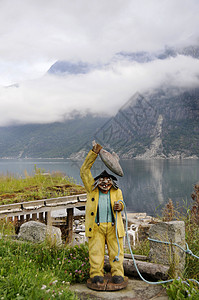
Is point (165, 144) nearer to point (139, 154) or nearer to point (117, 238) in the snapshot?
point (139, 154)

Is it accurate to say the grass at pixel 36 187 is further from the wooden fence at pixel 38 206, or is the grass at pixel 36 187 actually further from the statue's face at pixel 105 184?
the statue's face at pixel 105 184

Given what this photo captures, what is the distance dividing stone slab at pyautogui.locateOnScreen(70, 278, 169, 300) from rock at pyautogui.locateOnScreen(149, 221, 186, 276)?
472 millimetres

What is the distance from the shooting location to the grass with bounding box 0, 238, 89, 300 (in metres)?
3.40

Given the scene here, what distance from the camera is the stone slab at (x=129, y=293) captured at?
4.28m

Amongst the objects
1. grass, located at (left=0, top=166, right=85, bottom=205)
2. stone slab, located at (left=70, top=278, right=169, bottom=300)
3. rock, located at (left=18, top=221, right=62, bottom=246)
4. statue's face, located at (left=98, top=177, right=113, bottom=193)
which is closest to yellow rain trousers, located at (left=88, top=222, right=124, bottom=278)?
stone slab, located at (left=70, top=278, right=169, bottom=300)

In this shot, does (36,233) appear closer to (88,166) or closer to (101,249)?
(101,249)

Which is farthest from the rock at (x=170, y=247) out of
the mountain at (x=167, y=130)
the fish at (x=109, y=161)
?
the mountain at (x=167, y=130)

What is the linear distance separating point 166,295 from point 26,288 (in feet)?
7.46

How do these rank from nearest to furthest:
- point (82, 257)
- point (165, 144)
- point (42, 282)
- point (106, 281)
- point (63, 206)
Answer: point (42, 282) < point (106, 281) < point (82, 257) < point (63, 206) < point (165, 144)

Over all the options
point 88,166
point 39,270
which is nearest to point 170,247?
point 88,166

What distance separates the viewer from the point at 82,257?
18.5 feet

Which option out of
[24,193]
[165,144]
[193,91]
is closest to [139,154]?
[165,144]

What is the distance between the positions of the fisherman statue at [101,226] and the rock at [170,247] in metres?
0.71

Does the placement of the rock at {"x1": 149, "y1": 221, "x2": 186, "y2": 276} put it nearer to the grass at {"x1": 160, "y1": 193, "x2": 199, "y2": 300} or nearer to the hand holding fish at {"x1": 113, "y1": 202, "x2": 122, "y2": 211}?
the grass at {"x1": 160, "y1": 193, "x2": 199, "y2": 300}
